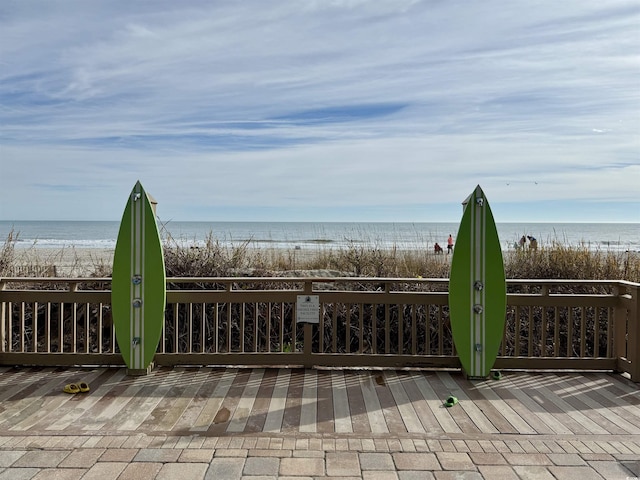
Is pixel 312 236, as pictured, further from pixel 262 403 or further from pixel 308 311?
pixel 262 403

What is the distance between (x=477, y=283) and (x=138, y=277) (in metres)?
2.89

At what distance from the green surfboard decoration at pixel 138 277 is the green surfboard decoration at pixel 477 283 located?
8.26 feet

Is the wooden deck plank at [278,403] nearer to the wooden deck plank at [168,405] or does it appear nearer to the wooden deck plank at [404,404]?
the wooden deck plank at [168,405]

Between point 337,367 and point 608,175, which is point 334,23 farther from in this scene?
point 608,175

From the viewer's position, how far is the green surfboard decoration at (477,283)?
172 inches

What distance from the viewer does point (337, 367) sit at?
461 cm

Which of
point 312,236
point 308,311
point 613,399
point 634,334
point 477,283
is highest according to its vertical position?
point 312,236

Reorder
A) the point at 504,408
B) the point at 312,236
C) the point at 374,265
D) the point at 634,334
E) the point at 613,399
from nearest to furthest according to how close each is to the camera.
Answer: the point at 504,408 < the point at 613,399 < the point at 634,334 < the point at 374,265 < the point at 312,236

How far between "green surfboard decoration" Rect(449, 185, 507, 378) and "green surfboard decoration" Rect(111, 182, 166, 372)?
252 centimetres

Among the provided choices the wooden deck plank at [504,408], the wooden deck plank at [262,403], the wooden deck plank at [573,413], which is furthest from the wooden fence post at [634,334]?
the wooden deck plank at [262,403]

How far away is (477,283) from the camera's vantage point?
4395 mm

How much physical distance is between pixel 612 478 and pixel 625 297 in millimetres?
2439

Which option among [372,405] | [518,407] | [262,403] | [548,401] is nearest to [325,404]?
[372,405]

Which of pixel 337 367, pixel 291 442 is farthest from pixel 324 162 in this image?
pixel 291 442
